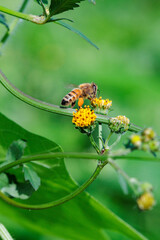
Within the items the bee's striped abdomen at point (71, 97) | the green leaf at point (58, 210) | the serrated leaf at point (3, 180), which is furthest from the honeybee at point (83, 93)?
the serrated leaf at point (3, 180)

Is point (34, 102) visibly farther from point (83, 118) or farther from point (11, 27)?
point (11, 27)

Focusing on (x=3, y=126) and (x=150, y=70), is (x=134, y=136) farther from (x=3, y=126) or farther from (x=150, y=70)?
(x=150, y=70)

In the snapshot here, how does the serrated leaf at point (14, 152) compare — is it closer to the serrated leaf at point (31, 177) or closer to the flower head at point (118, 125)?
the serrated leaf at point (31, 177)

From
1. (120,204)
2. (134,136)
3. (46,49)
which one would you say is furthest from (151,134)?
(46,49)

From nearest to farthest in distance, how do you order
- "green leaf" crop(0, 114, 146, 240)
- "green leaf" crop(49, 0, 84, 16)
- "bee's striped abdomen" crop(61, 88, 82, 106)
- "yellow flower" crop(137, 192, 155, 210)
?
"yellow flower" crop(137, 192, 155, 210)
"green leaf" crop(49, 0, 84, 16)
"green leaf" crop(0, 114, 146, 240)
"bee's striped abdomen" crop(61, 88, 82, 106)

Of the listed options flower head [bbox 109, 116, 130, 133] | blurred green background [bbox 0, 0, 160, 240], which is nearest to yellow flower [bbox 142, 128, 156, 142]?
flower head [bbox 109, 116, 130, 133]

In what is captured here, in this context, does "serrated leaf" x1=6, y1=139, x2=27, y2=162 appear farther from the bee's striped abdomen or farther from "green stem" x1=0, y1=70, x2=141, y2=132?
the bee's striped abdomen
